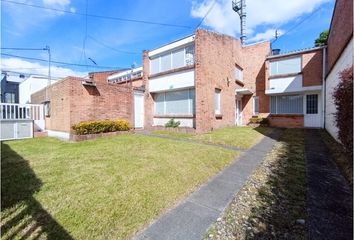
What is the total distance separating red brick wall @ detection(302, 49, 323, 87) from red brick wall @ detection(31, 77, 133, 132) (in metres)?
14.2

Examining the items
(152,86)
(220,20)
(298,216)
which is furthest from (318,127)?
(298,216)

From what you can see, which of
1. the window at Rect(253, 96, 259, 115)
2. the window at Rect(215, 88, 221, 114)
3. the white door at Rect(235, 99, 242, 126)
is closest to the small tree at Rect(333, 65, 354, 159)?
the window at Rect(215, 88, 221, 114)

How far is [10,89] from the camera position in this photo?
24891 millimetres

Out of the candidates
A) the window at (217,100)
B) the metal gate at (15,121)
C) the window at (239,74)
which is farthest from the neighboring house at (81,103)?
the window at (239,74)

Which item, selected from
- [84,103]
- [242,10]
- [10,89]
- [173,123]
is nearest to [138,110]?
[173,123]

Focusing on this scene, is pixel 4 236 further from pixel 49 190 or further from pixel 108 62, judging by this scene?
pixel 108 62

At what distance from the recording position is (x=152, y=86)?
13953 millimetres

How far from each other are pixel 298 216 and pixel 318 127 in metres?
14.9

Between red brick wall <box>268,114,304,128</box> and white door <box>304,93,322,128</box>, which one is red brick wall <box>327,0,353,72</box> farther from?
red brick wall <box>268,114,304,128</box>

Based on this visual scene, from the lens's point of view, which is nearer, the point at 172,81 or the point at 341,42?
the point at 341,42

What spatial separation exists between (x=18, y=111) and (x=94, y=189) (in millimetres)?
11937

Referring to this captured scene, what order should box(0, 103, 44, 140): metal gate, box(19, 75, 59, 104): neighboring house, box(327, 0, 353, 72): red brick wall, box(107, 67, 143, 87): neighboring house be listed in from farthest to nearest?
box(19, 75, 59, 104): neighboring house, box(107, 67, 143, 87): neighboring house, box(0, 103, 44, 140): metal gate, box(327, 0, 353, 72): red brick wall

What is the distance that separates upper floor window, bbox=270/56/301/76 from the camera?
49.2ft

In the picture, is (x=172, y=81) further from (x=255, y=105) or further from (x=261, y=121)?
(x=255, y=105)
